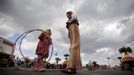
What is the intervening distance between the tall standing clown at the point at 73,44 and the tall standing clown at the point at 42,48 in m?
2.26

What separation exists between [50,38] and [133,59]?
1953cm

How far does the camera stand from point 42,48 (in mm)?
9953

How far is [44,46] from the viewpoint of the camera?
1007 centimetres

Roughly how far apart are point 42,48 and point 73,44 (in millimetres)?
2666

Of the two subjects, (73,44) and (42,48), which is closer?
(73,44)

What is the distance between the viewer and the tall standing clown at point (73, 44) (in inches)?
293

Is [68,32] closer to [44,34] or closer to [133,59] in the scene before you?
[44,34]

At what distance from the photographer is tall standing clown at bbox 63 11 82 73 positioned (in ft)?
24.4

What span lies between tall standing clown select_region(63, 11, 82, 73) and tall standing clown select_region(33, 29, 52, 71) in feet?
7.43

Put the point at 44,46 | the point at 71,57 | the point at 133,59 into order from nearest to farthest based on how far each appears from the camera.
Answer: the point at 71,57 < the point at 44,46 < the point at 133,59

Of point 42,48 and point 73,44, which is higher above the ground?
point 42,48

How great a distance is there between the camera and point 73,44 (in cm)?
774

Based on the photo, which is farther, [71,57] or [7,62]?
[7,62]

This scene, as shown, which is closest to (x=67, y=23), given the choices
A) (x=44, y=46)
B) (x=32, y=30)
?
(x=44, y=46)
